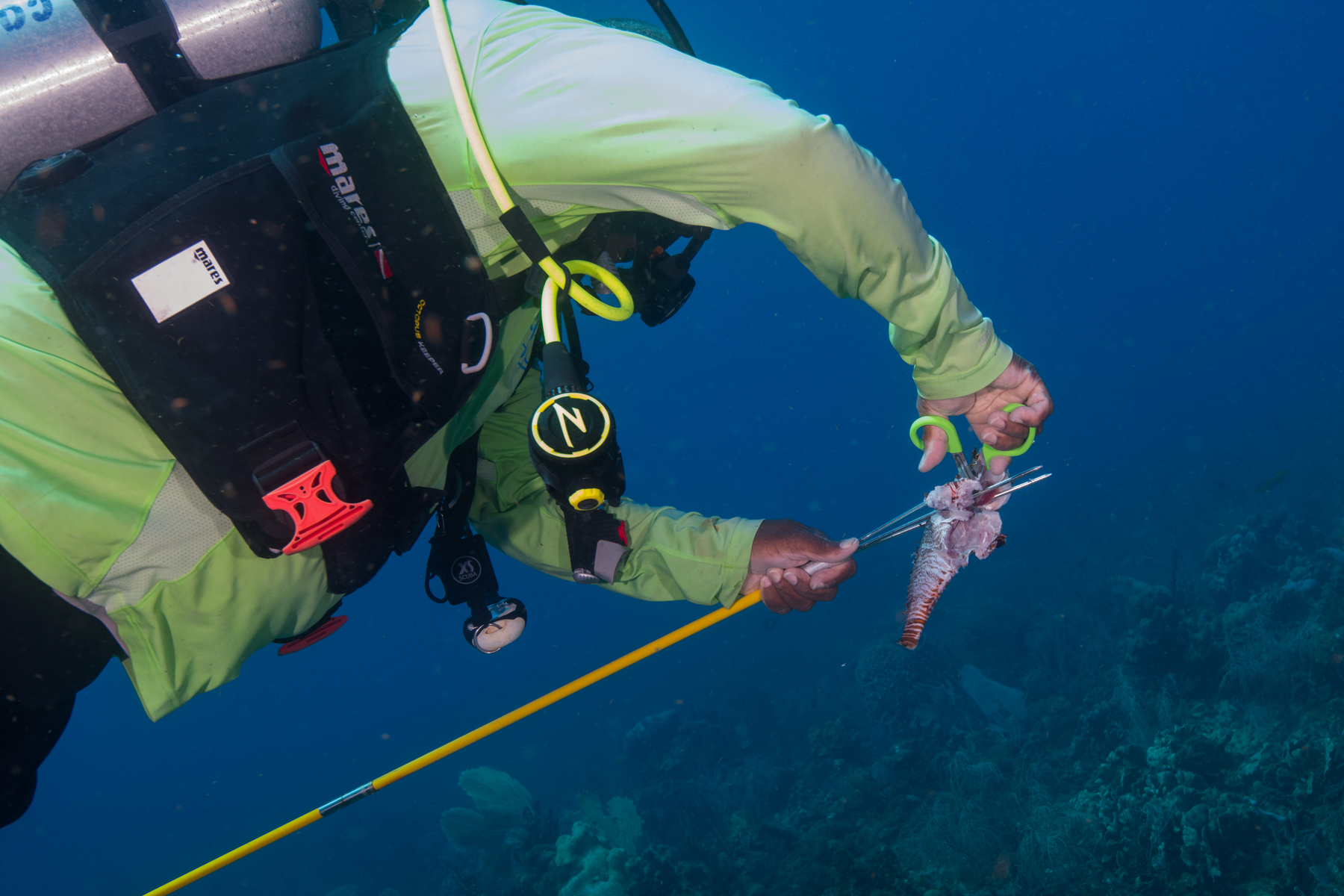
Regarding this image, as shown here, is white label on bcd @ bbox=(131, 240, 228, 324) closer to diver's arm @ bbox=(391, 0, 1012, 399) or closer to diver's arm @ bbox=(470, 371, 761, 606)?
diver's arm @ bbox=(391, 0, 1012, 399)

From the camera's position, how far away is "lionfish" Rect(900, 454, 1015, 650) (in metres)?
2.32

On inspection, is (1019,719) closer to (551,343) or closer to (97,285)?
(551,343)

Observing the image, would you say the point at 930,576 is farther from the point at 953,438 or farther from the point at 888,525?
the point at 953,438

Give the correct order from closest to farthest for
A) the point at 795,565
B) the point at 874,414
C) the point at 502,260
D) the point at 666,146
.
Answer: the point at 666,146, the point at 502,260, the point at 795,565, the point at 874,414

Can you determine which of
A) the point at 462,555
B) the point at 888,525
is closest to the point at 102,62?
the point at 462,555

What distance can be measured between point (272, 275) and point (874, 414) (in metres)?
72.5

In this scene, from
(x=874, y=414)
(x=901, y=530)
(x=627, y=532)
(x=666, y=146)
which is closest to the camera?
(x=666, y=146)

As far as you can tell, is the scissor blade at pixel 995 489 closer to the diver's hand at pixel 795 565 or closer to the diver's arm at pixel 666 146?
the diver's hand at pixel 795 565

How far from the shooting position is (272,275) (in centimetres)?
148

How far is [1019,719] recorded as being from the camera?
10422 mm

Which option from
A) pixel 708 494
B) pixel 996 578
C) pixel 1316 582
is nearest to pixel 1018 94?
pixel 708 494

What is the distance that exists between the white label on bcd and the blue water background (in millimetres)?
6069

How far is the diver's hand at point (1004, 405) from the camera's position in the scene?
6.14ft

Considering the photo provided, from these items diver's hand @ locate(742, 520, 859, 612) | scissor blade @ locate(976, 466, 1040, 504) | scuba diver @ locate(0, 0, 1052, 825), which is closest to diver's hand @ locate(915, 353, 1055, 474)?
scuba diver @ locate(0, 0, 1052, 825)
